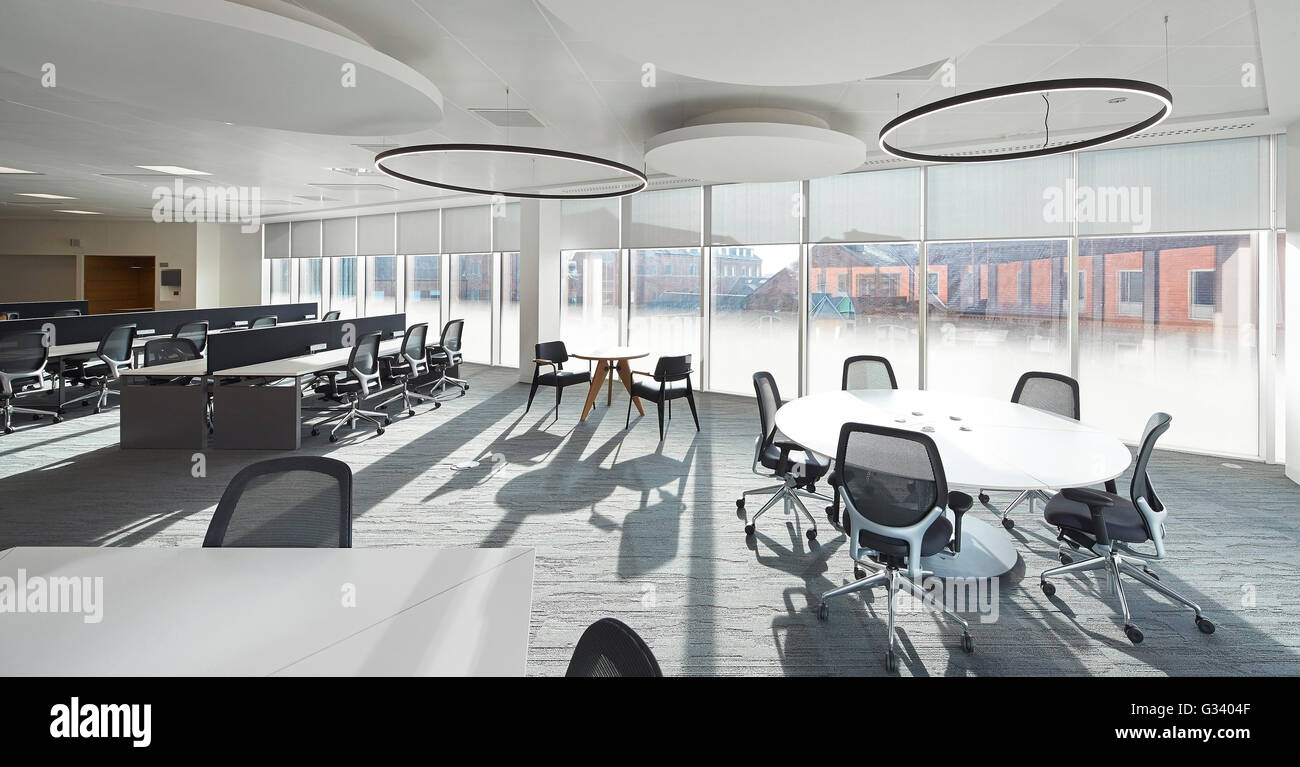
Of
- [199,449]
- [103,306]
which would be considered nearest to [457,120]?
[199,449]

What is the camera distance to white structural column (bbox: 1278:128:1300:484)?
5.84 m

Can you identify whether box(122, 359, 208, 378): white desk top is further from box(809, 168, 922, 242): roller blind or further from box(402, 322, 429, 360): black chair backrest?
box(809, 168, 922, 242): roller blind

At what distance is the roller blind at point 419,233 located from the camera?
46.6 ft

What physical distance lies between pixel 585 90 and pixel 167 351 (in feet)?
19.8

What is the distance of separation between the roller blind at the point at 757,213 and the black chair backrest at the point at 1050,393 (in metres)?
4.90

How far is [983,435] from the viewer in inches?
158

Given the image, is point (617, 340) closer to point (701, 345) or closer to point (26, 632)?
point (701, 345)

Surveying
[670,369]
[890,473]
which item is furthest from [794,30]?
[670,369]

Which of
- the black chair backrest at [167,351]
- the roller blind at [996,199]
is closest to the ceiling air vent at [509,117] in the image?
the black chair backrest at [167,351]

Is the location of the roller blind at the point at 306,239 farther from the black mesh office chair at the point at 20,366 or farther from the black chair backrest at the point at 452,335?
the black mesh office chair at the point at 20,366

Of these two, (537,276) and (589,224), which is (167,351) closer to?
(537,276)

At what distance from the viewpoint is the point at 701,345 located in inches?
424
